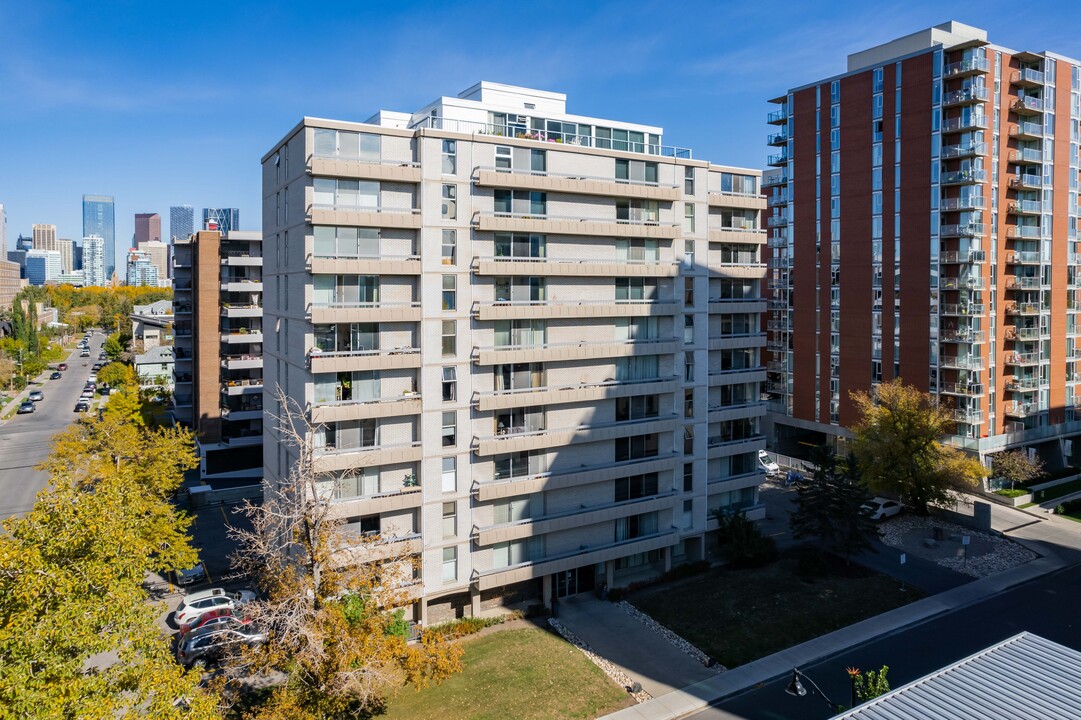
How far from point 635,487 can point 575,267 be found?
13668 millimetres

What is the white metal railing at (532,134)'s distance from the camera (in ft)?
126

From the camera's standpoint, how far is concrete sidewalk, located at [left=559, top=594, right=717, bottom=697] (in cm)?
3284

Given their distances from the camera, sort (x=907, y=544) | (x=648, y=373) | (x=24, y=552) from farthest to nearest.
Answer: (x=907, y=544) < (x=648, y=373) < (x=24, y=552)

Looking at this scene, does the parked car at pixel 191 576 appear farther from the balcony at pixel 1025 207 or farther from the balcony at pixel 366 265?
the balcony at pixel 1025 207

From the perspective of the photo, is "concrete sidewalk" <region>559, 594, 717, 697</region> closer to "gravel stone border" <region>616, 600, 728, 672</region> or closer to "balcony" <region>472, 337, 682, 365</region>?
"gravel stone border" <region>616, 600, 728, 672</region>

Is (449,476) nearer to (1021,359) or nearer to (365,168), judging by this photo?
(365,168)

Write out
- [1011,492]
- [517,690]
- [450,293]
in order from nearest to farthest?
[517,690] < [450,293] < [1011,492]

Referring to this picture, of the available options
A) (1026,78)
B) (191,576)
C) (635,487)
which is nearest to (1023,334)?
(1026,78)

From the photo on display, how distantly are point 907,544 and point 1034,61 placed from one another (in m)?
43.4

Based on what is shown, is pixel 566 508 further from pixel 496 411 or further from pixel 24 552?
pixel 24 552

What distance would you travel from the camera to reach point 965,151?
5769 centimetres

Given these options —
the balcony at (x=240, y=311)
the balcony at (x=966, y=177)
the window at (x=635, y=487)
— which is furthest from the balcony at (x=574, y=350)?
the balcony at (x=240, y=311)

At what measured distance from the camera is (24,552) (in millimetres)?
16875

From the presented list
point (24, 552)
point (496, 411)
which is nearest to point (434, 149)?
point (496, 411)
